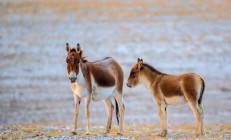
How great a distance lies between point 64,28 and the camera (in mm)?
50562

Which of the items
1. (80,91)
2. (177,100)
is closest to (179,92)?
(177,100)

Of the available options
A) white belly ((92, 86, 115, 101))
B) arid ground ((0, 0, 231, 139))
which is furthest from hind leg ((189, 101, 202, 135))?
white belly ((92, 86, 115, 101))

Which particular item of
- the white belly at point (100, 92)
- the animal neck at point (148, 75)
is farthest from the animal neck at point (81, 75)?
the animal neck at point (148, 75)

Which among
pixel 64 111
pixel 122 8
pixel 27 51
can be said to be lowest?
pixel 64 111

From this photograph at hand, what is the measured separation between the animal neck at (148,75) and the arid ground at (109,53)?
1.49 m

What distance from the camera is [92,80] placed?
55.0ft

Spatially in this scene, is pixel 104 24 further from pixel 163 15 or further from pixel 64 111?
pixel 64 111

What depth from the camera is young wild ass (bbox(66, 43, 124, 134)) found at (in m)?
16.2

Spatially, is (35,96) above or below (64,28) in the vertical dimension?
below

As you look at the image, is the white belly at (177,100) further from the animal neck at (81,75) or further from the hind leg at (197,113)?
the animal neck at (81,75)

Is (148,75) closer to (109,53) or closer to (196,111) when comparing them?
(196,111)

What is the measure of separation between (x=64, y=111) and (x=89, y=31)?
20.0 meters

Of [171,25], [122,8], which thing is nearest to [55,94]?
[171,25]

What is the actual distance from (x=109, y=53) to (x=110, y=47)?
5.25ft
